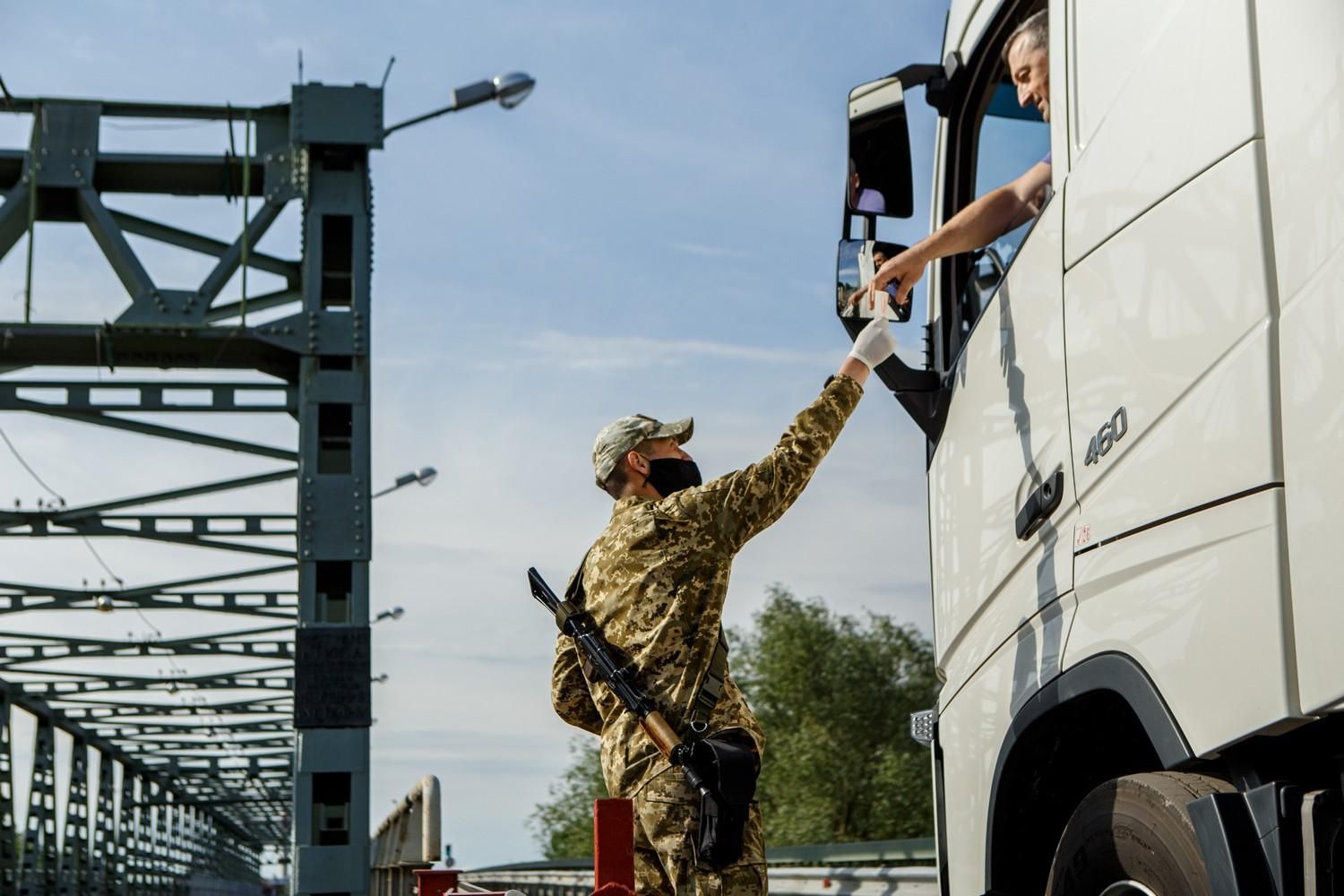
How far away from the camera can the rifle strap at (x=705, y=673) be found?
4254 mm

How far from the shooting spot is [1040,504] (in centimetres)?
337

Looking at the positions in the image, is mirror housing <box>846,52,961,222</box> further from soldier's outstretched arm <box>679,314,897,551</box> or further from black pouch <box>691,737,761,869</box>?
black pouch <box>691,737,761,869</box>

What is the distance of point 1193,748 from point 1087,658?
1.50 ft

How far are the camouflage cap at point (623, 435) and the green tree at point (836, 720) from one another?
49694mm

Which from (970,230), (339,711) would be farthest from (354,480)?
(970,230)

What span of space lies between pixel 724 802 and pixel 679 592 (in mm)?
605

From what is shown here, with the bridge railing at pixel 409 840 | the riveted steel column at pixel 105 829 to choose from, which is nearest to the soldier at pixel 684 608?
the bridge railing at pixel 409 840

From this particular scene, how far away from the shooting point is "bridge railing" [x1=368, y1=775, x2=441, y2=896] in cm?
667

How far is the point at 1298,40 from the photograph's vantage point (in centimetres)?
250

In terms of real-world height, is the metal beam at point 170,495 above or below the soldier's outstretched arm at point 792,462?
above

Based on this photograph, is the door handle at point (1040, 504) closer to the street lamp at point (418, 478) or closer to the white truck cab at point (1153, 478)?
the white truck cab at point (1153, 478)

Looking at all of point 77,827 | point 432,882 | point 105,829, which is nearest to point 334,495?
point 432,882

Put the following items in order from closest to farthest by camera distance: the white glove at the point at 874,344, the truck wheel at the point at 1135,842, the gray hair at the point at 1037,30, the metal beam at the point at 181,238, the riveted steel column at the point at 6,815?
the truck wheel at the point at 1135,842 → the gray hair at the point at 1037,30 → the white glove at the point at 874,344 → the metal beam at the point at 181,238 → the riveted steel column at the point at 6,815

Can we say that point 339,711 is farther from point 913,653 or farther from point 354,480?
point 913,653
